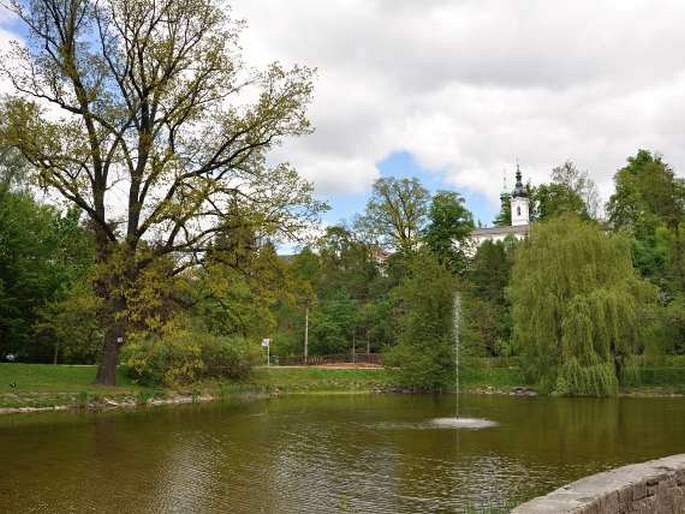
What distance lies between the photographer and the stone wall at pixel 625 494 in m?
5.86

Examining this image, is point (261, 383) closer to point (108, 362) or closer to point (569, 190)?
point (108, 362)

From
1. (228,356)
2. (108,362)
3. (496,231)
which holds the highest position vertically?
(496,231)

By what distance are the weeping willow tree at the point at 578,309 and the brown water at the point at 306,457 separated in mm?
6971

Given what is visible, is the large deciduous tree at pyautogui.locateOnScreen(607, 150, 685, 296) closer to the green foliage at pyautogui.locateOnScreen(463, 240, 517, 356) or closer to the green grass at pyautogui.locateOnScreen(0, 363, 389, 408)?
the green foliage at pyautogui.locateOnScreen(463, 240, 517, 356)

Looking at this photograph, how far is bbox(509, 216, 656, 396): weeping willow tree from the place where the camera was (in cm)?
3212

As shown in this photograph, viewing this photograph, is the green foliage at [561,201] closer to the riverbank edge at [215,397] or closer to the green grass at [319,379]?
the riverbank edge at [215,397]

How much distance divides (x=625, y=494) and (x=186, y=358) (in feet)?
89.7

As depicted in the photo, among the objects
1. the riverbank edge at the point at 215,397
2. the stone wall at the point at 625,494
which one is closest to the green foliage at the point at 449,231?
the riverbank edge at the point at 215,397

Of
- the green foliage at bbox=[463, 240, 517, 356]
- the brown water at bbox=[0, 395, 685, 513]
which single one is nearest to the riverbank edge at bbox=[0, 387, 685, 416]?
the brown water at bbox=[0, 395, 685, 513]

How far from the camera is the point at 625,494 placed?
6.60 metres

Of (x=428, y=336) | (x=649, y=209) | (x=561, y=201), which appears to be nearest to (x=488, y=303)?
(x=428, y=336)

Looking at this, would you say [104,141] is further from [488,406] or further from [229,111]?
[488,406]

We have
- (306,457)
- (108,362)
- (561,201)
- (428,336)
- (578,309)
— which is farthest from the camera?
(561,201)

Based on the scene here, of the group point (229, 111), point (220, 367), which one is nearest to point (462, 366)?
point (220, 367)
